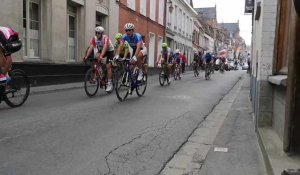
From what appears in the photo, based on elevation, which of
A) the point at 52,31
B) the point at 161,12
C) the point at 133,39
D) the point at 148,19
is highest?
the point at 161,12

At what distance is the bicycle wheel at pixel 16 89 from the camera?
8039 millimetres

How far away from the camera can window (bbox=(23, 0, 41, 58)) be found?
532 inches

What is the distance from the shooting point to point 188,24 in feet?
160

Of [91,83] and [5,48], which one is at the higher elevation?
[5,48]

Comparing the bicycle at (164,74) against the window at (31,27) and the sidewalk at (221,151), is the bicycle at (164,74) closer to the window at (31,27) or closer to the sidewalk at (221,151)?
the window at (31,27)

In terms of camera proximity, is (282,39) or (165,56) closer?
(282,39)

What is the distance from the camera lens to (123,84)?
32.5 feet

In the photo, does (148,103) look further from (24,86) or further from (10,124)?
(10,124)

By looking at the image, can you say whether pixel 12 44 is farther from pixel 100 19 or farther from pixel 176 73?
pixel 176 73

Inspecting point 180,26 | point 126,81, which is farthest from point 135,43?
Answer: point 180,26

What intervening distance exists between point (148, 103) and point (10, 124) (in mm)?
3932

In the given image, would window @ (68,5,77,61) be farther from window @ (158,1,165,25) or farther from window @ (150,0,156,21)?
window @ (158,1,165,25)

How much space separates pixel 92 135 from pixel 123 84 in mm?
4111

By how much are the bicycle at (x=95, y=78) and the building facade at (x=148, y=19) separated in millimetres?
11656
